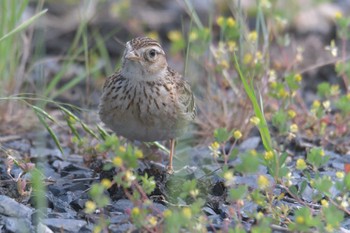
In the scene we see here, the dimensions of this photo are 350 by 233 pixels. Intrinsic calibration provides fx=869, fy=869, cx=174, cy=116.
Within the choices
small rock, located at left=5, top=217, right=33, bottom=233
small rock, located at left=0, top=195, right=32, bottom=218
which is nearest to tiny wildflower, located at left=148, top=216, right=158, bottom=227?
small rock, located at left=5, top=217, right=33, bottom=233

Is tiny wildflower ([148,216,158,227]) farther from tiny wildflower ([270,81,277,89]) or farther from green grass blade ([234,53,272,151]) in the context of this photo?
tiny wildflower ([270,81,277,89])

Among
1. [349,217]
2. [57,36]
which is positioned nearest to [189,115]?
[349,217]

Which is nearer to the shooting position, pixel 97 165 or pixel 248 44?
pixel 97 165

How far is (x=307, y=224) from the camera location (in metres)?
4.21

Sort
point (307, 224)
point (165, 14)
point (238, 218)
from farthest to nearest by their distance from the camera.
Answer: point (165, 14)
point (238, 218)
point (307, 224)

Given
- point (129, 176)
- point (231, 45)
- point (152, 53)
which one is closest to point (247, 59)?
point (231, 45)

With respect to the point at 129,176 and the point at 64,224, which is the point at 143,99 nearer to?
the point at 64,224

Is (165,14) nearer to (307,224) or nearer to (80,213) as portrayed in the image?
(80,213)

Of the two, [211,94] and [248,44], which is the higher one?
[248,44]

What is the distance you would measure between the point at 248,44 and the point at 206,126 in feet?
2.46

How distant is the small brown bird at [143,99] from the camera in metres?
5.79

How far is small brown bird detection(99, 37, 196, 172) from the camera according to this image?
5793 millimetres

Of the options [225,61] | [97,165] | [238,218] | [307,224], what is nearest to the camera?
[307,224]

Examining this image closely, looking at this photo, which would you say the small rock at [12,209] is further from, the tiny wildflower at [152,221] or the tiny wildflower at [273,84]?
the tiny wildflower at [273,84]
